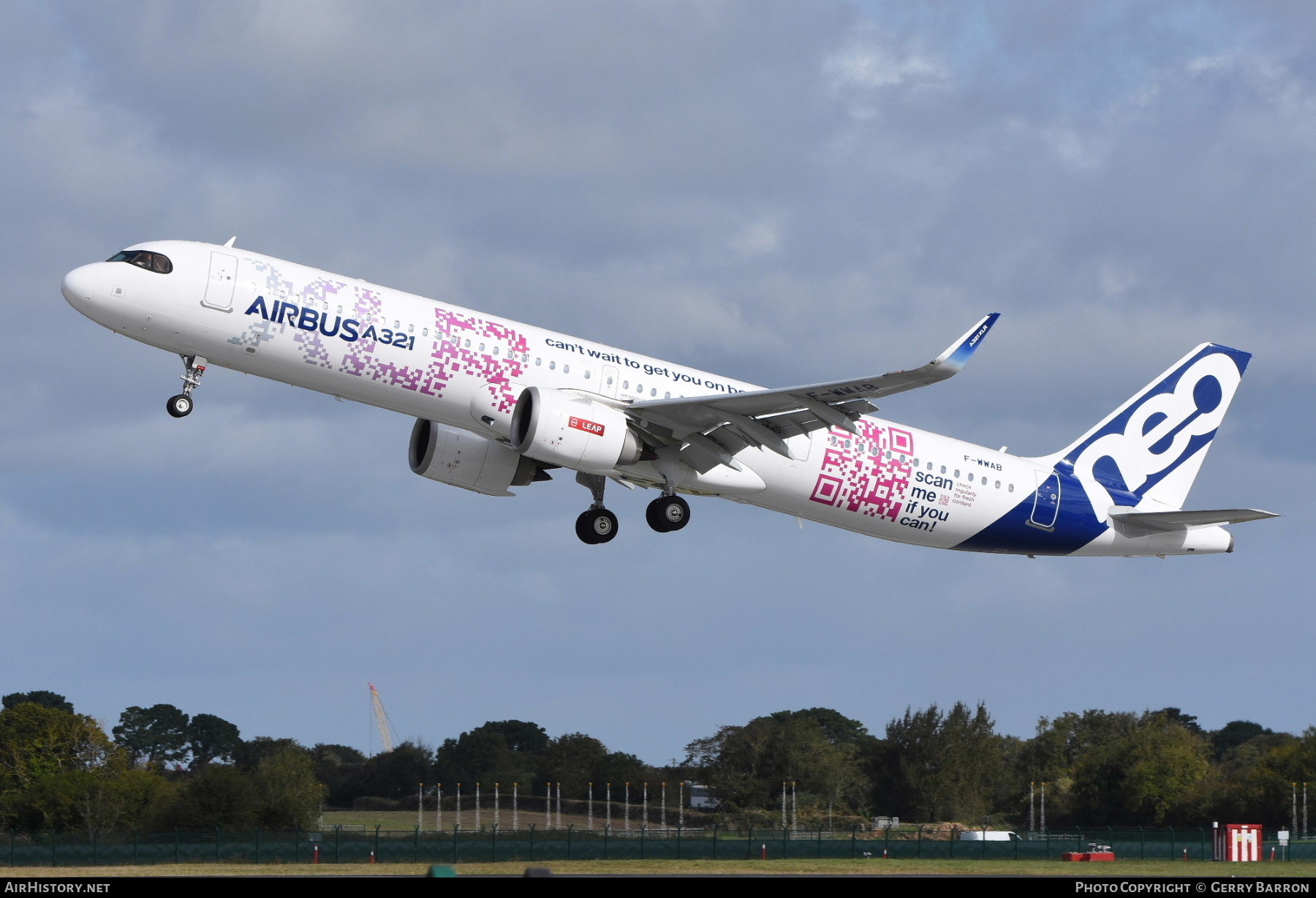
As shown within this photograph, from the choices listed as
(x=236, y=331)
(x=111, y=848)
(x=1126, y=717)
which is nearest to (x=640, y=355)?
(x=236, y=331)

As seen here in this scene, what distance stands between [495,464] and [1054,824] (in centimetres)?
3201

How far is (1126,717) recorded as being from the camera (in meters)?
80.1

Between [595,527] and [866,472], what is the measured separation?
23.9 ft

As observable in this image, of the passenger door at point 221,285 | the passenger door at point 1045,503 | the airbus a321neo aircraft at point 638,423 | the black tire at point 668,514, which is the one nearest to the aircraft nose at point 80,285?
the airbus a321neo aircraft at point 638,423

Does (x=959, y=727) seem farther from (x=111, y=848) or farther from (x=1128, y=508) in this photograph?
(x=111, y=848)

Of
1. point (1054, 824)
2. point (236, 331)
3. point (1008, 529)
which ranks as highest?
point (236, 331)

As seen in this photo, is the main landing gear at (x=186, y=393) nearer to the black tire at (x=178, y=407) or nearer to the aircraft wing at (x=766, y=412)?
the black tire at (x=178, y=407)

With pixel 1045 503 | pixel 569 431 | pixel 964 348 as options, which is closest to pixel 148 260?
pixel 569 431

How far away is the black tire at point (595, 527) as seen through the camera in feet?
127

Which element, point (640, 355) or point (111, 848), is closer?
point (640, 355)

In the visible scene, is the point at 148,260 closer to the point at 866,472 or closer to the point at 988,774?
the point at 866,472

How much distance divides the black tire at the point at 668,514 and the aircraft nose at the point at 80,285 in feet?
47.1

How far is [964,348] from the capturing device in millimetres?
31031

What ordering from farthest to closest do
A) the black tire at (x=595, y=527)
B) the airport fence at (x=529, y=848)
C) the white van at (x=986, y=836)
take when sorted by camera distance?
the white van at (x=986, y=836) → the airport fence at (x=529, y=848) → the black tire at (x=595, y=527)
